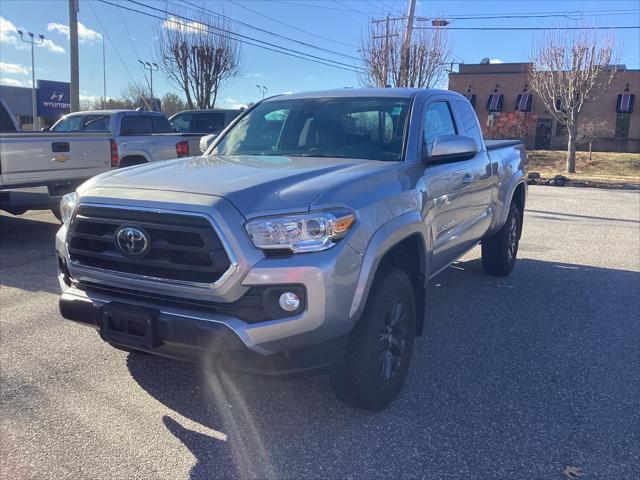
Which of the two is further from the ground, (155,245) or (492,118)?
(492,118)

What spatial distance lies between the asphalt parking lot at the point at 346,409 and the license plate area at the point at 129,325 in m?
0.60

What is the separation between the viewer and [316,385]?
3721mm

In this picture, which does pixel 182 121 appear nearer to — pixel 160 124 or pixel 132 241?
pixel 160 124

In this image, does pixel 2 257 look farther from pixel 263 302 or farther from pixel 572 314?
pixel 572 314

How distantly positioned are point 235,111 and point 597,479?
1250 cm

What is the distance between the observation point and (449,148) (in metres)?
3.79

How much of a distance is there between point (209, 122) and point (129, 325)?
12306 mm

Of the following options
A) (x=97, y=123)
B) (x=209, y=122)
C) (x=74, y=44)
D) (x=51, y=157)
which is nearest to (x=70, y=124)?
(x=97, y=123)

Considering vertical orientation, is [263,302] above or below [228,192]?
below

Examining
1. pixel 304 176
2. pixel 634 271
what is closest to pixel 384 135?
pixel 304 176

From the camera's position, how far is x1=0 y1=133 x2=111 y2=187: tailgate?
23.6 feet

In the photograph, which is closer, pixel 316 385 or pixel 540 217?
pixel 316 385

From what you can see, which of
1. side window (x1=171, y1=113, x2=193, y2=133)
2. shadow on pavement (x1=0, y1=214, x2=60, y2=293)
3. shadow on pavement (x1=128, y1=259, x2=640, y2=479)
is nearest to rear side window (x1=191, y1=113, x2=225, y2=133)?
side window (x1=171, y1=113, x2=193, y2=133)

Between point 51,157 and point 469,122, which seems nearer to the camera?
point 469,122
